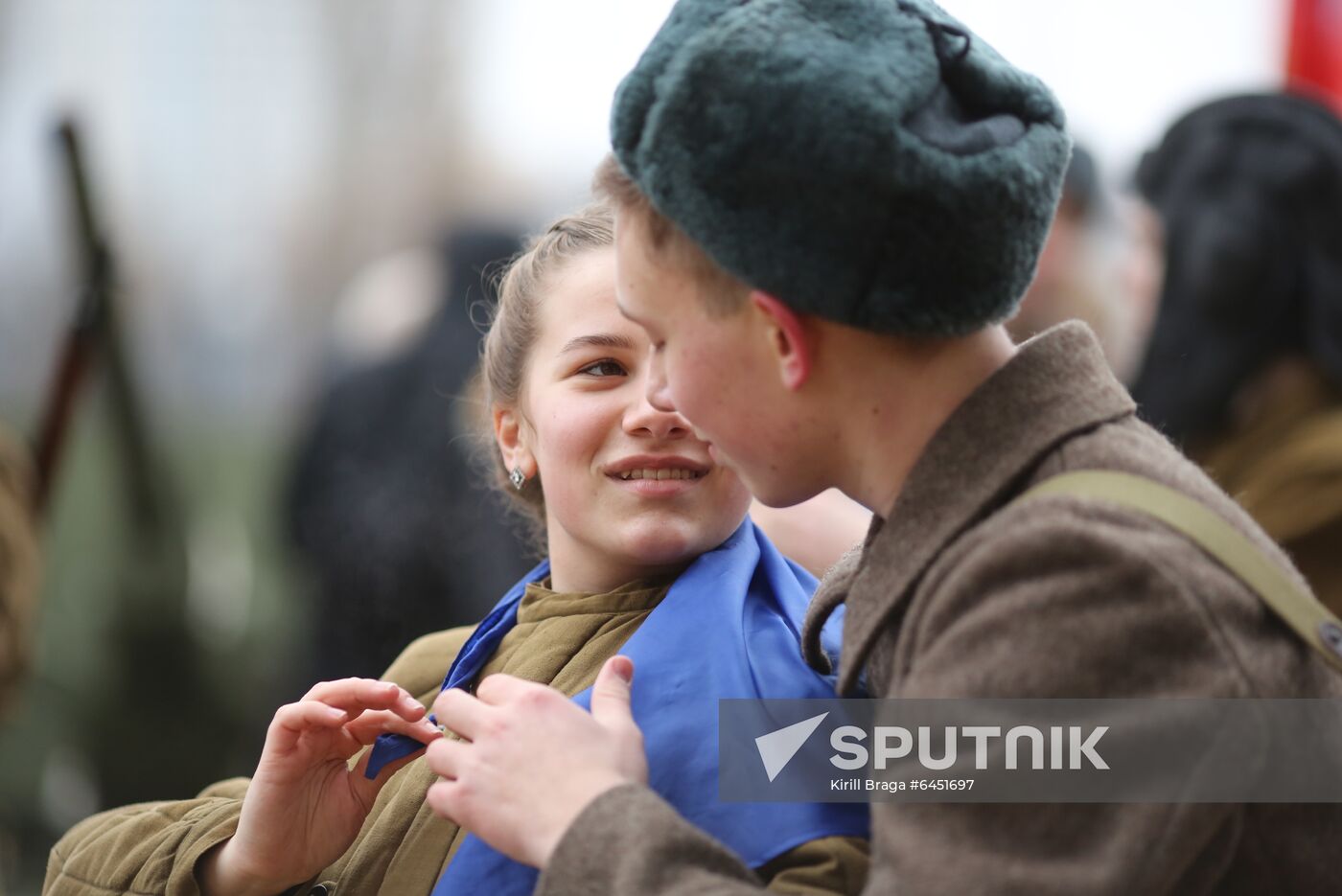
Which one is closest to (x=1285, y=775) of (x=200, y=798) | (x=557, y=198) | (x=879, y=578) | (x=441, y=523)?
(x=879, y=578)

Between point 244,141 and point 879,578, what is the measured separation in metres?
6.38

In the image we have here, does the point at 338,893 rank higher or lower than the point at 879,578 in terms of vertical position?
lower

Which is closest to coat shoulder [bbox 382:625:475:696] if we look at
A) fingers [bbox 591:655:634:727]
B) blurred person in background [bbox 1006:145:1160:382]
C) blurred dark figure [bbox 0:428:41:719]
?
fingers [bbox 591:655:634:727]

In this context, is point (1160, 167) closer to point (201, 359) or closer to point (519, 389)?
point (519, 389)

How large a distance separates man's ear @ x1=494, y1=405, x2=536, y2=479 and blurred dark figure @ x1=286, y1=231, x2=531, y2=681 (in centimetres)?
157

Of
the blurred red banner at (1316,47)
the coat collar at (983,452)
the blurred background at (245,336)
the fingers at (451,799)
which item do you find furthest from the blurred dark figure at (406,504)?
the blurred red banner at (1316,47)

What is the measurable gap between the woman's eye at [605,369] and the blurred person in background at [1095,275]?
2.10 meters

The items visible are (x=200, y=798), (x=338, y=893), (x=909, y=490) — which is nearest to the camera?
(x=909, y=490)

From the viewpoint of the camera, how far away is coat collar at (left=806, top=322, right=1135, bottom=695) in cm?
155

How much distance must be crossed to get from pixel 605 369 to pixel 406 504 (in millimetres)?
2164

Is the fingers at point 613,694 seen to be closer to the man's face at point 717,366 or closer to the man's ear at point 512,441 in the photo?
the man's face at point 717,366

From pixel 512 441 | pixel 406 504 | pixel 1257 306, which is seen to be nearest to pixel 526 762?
pixel 512 441

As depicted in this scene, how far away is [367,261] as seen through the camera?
7.89 metres

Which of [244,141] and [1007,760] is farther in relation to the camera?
[244,141]
